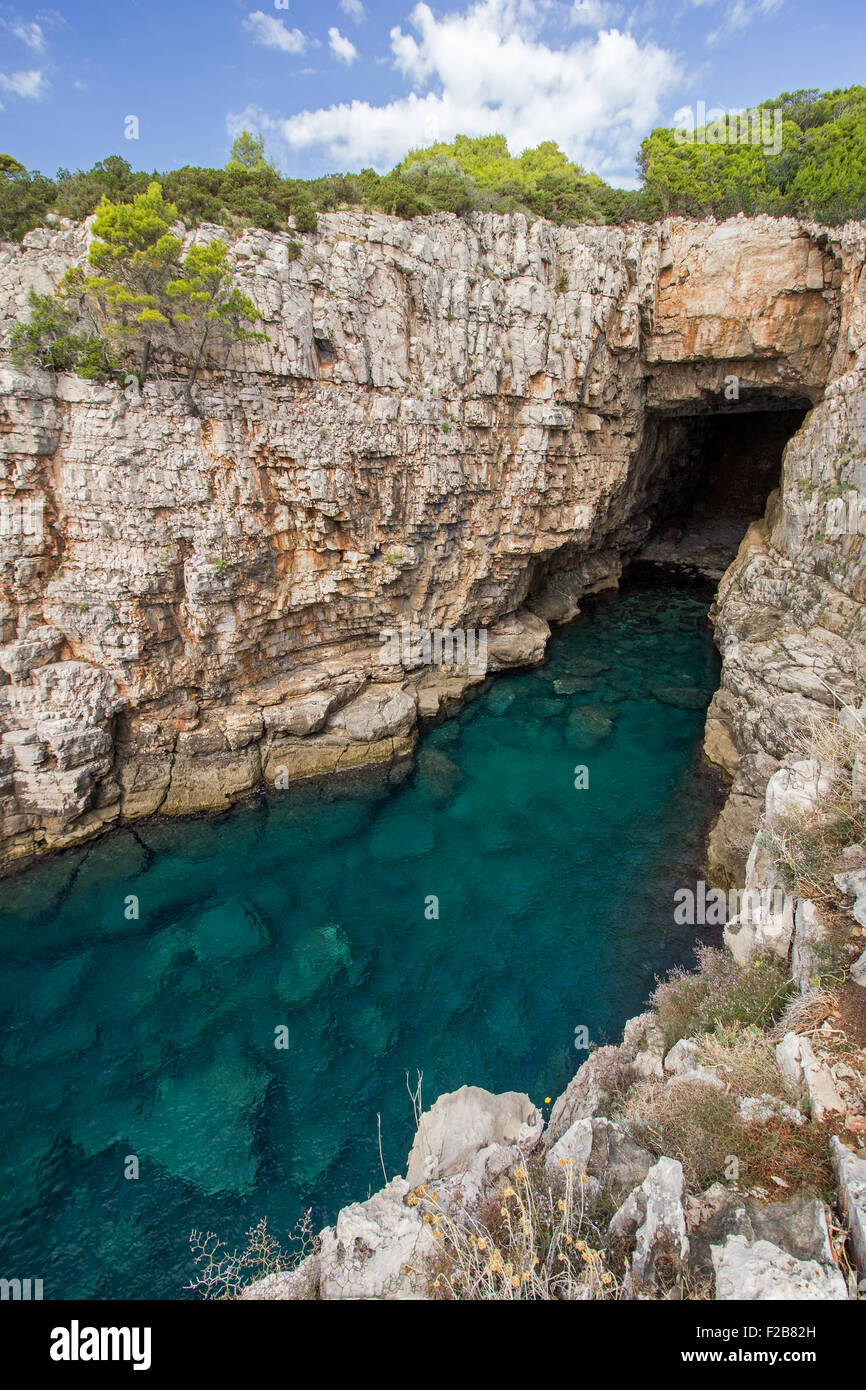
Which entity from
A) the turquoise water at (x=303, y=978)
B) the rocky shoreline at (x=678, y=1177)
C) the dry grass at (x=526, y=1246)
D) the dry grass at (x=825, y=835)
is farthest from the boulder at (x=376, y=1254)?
the dry grass at (x=825, y=835)

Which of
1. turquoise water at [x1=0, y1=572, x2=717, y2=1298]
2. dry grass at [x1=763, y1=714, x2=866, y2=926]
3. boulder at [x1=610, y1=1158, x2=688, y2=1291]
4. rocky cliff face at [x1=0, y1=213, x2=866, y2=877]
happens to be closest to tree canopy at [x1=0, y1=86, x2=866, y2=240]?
rocky cliff face at [x1=0, y1=213, x2=866, y2=877]

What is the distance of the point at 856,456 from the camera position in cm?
1548

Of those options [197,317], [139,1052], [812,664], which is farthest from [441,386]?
[139,1052]

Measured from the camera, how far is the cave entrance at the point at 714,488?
32344 millimetres

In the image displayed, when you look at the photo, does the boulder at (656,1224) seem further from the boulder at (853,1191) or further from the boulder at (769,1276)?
the boulder at (853,1191)

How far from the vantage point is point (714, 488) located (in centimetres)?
3644

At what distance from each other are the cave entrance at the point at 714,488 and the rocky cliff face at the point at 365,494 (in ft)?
33.4

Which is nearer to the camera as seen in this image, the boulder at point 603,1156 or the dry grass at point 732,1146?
the dry grass at point 732,1146

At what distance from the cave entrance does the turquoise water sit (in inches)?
720

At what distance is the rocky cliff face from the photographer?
14648mm

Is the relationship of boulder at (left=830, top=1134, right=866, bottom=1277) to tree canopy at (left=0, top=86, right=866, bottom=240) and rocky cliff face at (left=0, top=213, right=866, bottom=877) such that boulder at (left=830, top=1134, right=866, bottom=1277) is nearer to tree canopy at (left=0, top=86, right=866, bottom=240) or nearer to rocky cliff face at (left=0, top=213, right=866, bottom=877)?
rocky cliff face at (left=0, top=213, right=866, bottom=877)

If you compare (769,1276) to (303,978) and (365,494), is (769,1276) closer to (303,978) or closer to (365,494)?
(303,978)

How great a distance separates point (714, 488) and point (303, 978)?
1417 inches
